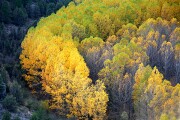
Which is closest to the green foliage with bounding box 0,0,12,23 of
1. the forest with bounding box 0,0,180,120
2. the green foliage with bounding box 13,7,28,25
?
the green foliage with bounding box 13,7,28,25

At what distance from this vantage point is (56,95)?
47.8m

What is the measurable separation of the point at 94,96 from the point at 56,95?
613 centimetres

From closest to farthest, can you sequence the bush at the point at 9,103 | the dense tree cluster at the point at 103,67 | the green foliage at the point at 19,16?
the bush at the point at 9,103, the dense tree cluster at the point at 103,67, the green foliage at the point at 19,16

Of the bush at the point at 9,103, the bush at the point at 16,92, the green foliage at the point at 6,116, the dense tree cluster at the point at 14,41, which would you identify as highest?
the dense tree cluster at the point at 14,41

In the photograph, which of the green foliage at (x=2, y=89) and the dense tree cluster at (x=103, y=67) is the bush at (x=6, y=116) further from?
the dense tree cluster at (x=103, y=67)

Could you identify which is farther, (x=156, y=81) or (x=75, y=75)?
(x=75, y=75)

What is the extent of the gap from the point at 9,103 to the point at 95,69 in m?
13.8

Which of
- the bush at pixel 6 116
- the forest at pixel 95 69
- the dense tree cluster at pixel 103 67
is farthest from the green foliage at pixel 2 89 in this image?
the dense tree cluster at pixel 103 67

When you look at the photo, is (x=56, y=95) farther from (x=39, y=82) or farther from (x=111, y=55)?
(x=111, y=55)

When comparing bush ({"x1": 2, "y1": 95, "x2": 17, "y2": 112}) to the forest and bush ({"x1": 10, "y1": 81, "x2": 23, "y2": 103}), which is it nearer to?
the forest

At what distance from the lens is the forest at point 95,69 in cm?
4250

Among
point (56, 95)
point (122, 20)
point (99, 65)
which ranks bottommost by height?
point (56, 95)

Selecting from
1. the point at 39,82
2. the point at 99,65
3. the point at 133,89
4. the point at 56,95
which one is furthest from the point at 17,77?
the point at 133,89

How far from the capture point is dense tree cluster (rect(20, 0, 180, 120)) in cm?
4269
